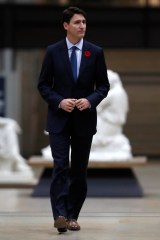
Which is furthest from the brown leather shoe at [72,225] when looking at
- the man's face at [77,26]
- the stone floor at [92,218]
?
the man's face at [77,26]

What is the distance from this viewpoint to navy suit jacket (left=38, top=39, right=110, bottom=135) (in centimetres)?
687

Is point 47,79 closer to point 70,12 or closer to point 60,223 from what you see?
point 70,12

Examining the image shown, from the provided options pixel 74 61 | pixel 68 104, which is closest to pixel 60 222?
pixel 68 104

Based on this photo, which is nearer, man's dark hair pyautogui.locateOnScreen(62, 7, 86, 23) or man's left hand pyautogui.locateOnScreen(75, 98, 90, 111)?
man's left hand pyautogui.locateOnScreen(75, 98, 90, 111)

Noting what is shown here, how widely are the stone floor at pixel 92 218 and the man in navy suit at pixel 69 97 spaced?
14.4 inches

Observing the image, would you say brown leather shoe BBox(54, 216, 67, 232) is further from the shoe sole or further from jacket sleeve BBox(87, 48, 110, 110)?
jacket sleeve BBox(87, 48, 110, 110)

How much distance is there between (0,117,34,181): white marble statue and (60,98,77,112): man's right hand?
5.25 m

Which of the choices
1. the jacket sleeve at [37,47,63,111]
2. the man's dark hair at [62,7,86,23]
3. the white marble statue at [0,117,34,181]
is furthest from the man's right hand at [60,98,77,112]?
the white marble statue at [0,117,34,181]

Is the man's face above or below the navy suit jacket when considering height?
above

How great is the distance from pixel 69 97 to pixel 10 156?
210 inches

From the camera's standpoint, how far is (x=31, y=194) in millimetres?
10609

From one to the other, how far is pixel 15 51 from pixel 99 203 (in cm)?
776

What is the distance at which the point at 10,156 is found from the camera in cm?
1205

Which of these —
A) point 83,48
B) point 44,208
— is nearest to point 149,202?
point 44,208
